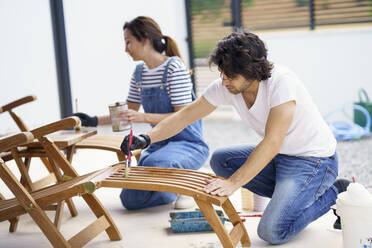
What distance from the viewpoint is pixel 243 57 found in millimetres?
2582

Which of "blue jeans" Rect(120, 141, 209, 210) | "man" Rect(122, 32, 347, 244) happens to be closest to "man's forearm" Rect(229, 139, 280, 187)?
"man" Rect(122, 32, 347, 244)

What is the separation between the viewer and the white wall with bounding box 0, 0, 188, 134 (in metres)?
4.82

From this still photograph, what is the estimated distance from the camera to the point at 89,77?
18.8 ft

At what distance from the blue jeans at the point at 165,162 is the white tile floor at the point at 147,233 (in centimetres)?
6

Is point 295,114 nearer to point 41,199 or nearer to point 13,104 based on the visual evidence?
point 41,199

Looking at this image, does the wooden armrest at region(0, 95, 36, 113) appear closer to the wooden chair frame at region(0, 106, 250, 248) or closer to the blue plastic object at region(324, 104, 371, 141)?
the wooden chair frame at region(0, 106, 250, 248)

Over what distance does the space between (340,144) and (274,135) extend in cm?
284

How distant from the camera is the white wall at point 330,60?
6.11m

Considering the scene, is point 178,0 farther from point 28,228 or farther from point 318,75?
point 28,228

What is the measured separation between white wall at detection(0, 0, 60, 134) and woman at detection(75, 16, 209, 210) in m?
1.62

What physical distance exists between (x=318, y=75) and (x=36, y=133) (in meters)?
4.36

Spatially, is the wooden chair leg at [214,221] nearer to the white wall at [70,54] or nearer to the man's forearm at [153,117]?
the man's forearm at [153,117]

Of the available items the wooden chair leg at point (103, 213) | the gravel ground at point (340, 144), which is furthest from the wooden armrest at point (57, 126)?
the gravel ground at point (340, 144)

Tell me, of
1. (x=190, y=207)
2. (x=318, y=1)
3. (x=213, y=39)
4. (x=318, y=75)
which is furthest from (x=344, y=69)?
(x=190, y=207)
